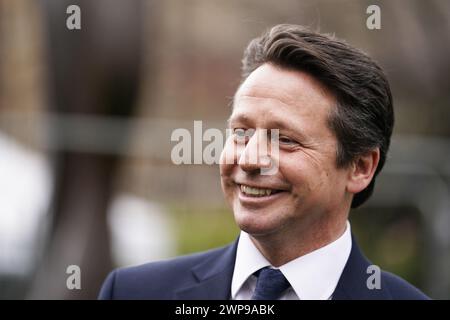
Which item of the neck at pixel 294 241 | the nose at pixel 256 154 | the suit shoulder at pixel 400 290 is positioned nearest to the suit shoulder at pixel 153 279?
the neck at pixel 294 241

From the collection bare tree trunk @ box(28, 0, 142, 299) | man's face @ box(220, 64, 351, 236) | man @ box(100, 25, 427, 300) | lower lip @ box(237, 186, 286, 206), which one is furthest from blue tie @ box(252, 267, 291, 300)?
bare tree trunk @ box(28, 0, 142, 299)

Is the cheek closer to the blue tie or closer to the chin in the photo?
the chin

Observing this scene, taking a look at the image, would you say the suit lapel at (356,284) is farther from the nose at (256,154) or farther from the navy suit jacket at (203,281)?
the nose at (256,154)

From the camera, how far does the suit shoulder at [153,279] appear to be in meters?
3.04

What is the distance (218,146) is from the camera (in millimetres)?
3645

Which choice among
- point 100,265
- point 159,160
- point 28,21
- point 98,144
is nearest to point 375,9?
point 100,265

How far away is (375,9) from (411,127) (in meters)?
6.48

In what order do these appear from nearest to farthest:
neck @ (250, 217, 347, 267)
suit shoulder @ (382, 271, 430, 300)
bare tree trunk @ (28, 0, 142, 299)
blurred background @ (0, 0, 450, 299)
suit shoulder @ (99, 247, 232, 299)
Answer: neck @ (250, 217, 347, 267) → suit shoulder @ (382, 271, 430, 300) → suit shoulder @ (99, 247, 232, 299) → bare tree trunk @ (28, 0, 142, 299) → blurred background @ (0, 0, 450, 299)

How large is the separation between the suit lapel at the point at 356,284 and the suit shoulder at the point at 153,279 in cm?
52

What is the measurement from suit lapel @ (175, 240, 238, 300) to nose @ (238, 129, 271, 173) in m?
0.45

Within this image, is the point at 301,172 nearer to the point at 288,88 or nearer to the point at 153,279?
the point at 288,88

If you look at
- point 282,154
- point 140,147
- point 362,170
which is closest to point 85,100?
point 140,147

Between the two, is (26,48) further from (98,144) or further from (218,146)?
(218,146)

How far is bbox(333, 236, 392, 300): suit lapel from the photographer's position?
2834 mm
